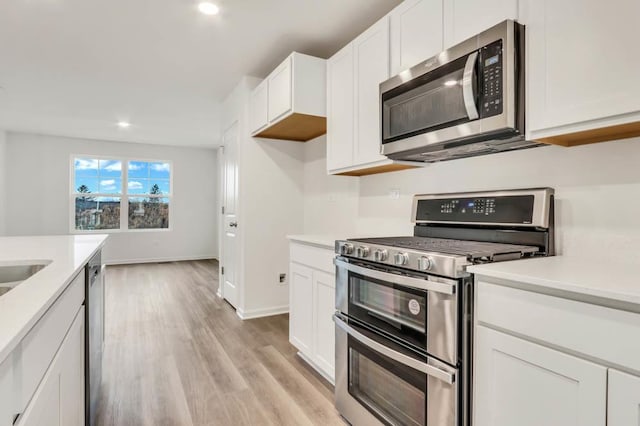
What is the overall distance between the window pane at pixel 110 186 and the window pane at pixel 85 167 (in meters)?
0.22

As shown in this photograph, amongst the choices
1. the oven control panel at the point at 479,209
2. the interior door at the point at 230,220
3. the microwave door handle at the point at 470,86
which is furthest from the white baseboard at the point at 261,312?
the microwave door handle at the point at 470,86

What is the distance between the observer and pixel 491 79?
151cm

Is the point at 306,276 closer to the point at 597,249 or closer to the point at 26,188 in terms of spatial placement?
the point at 597,249

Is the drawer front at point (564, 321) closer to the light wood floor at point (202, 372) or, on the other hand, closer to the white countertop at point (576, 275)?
the white countertop at point (576, 275)

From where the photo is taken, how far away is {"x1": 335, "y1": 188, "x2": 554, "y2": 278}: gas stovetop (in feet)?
4.59

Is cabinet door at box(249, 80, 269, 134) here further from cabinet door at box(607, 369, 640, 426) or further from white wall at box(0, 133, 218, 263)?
white wall at box(0, 133, 218, 263)

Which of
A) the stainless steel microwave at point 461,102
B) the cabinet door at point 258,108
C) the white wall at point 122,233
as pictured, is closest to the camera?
the stainless steel microwave at point 461,102

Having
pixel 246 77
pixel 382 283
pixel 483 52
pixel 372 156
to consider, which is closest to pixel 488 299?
Result: pixel 382 283

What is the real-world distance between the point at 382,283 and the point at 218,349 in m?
1.83

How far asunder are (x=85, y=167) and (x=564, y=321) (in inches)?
319

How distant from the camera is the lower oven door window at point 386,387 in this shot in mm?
1487

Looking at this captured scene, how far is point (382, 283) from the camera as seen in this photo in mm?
1658

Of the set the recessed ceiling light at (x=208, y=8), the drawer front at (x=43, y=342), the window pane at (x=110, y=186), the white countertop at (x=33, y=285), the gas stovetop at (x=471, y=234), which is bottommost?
the drawer front at (x=43, y=342)

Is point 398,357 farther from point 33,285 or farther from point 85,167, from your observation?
point 85,167
